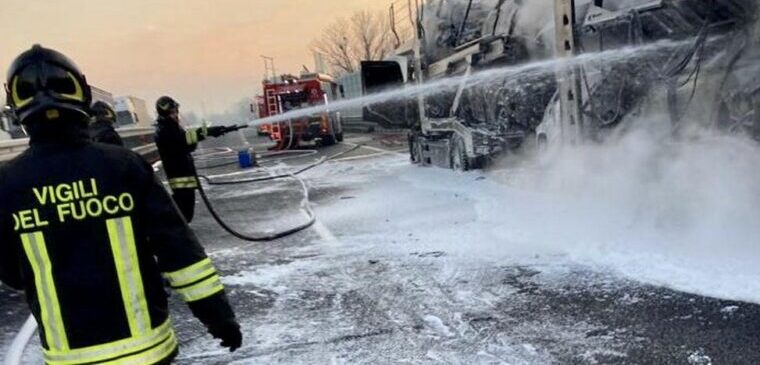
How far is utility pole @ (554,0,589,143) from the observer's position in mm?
7141

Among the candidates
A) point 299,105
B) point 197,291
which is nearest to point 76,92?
point 197,291

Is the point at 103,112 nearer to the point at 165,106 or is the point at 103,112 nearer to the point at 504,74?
the point at 165,106

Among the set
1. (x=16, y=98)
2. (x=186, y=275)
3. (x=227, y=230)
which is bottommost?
(x=227, y=230)

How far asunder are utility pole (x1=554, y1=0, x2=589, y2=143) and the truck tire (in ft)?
12.2

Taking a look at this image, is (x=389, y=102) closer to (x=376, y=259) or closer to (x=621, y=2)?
(x=621, y=2)

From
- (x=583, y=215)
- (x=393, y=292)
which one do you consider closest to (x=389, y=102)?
(x=583, y=215)

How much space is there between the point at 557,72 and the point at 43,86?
6.38 meters

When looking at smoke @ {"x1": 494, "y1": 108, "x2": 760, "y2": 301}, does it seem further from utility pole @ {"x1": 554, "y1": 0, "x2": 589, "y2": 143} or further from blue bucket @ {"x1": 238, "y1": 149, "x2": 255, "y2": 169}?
blue bucket @ {"x1": 238, "y1": 149, "x2": 255, "y2": 169}

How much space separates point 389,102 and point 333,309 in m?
10.2

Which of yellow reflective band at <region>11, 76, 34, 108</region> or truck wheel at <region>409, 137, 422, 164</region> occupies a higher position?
yellow reflective band at <region>11, 76, 34, 108</region>

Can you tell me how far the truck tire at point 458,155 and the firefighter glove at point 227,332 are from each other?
30.5 ft

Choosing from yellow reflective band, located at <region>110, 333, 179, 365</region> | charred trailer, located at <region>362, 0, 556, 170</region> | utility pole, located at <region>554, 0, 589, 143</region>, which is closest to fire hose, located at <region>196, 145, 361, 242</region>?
charred trailer, located at <region>362, 0, 556, 170</region>

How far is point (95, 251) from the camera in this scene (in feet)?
6.64

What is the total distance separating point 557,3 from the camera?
722 centimetres
